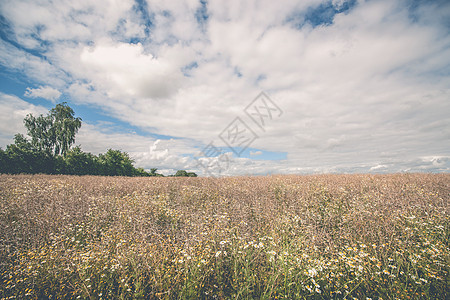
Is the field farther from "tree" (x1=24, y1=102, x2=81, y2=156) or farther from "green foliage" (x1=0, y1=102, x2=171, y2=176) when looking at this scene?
"tree" (x1=24, y1=102, x2=81, y2=156)

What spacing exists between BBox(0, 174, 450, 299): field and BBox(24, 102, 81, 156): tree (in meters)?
31.5

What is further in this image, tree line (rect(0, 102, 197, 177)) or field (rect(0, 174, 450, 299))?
tree line (rect(0, 102, 197, 177))

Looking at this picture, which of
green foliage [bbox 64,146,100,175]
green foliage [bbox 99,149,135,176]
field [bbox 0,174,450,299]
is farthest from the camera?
green foliage [bbox 99,149,135,176]

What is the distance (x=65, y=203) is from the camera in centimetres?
630

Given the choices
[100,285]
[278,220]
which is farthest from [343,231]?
[100,285]

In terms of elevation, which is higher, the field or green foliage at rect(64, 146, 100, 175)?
green foliage at rect(64, 146, 100, 175)

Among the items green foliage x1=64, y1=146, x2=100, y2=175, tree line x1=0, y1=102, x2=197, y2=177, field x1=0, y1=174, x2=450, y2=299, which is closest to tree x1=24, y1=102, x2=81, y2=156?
tree line x1=0, y1=102, x2=197, y2=177

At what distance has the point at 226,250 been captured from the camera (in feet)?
12.1

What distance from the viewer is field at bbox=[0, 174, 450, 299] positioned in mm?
2779

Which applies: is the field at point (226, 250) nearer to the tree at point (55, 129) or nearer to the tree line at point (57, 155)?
the tree line at point (57, 155)

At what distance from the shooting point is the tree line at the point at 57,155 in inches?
901

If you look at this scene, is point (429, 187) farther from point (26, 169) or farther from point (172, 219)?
point (26, 169)

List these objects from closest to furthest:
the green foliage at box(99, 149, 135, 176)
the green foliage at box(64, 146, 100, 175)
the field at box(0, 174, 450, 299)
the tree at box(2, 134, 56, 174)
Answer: the field at box(0, 174, 450, 299) < the tree at box(2, 134, 56, 174) < the green foliage at box(64, 146, 100, 175) < the green foliage at box(99, 149, 135, 176)

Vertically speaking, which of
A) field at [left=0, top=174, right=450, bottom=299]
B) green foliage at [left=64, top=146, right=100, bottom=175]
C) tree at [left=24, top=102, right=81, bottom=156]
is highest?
tree at [left=24, top=102, right=81, bottom=156]
